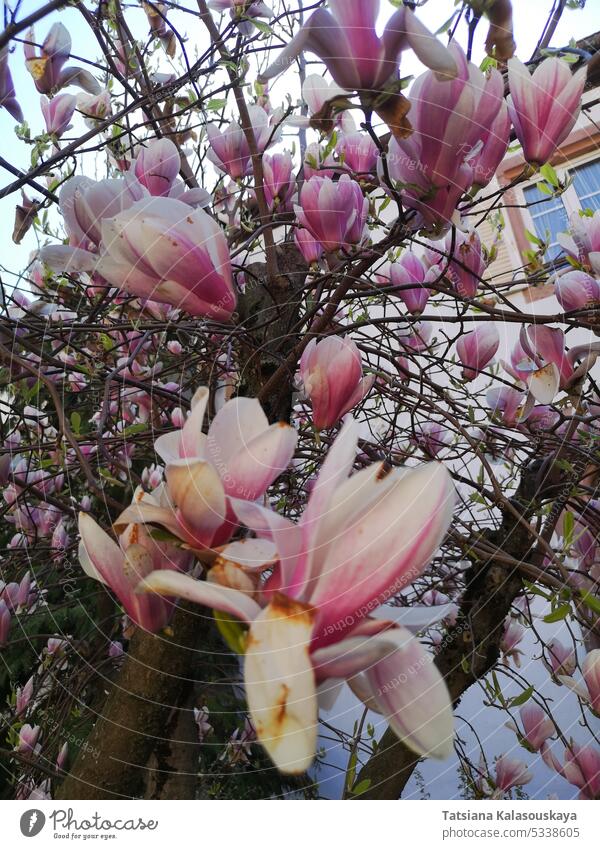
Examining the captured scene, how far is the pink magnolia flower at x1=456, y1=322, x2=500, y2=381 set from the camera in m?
0.43

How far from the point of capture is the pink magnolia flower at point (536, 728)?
0.43m

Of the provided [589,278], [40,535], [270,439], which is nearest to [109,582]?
[270,439]

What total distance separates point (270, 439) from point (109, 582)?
7cm

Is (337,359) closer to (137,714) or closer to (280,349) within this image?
(280,349)

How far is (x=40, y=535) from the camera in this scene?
2.10 ft

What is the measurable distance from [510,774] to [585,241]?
44 cm

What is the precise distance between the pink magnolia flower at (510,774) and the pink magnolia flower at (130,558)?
0.44 meters

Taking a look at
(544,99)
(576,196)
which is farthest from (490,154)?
(576,196)

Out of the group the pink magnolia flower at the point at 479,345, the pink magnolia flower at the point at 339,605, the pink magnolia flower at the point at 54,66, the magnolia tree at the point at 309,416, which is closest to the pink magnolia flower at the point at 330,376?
the magnolia tree at the point at 309,416

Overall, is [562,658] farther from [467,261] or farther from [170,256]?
[170,256]

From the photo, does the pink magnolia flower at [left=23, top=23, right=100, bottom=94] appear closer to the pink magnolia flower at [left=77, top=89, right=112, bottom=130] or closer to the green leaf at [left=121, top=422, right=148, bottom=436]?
the pink magnolia flower at [left=77, top=89, right=112, bottom=130]

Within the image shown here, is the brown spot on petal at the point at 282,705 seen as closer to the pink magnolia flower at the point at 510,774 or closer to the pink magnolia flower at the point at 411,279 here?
the pink magnolia flower at the point at 411,279
